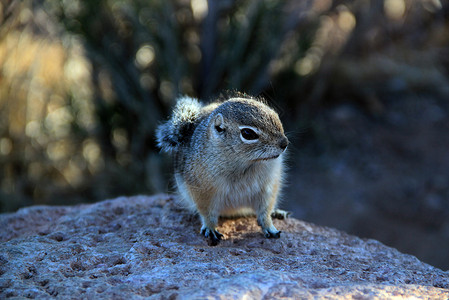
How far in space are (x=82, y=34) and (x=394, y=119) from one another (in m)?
6.05

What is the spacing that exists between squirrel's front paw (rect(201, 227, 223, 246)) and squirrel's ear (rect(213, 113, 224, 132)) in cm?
77

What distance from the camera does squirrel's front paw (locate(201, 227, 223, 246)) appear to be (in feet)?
12.1

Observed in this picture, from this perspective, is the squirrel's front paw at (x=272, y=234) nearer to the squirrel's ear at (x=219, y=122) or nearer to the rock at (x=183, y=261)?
the rock at (x=183, y=261)

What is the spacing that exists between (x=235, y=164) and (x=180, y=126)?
0.75 meters

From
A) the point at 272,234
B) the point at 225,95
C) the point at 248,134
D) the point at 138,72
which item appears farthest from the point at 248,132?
the point at 138,72

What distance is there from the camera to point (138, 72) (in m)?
8.91

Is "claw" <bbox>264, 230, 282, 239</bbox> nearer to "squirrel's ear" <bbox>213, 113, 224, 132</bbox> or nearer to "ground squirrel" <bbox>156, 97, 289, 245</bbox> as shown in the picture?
"ground squirrel" <bbox>156, 97, 289, 245</bbox>

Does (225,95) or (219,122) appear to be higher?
(219,122)

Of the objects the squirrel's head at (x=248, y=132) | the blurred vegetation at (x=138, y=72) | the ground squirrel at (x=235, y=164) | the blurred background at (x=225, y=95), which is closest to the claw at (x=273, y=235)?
the ground squirrel at (x=235, y=164)

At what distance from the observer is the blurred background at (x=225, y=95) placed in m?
8.09

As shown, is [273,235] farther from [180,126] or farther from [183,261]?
[180,126]

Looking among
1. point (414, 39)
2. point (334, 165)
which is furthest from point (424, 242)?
point (414, 39)

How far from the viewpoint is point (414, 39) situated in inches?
402

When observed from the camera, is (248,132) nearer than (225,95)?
Yes
